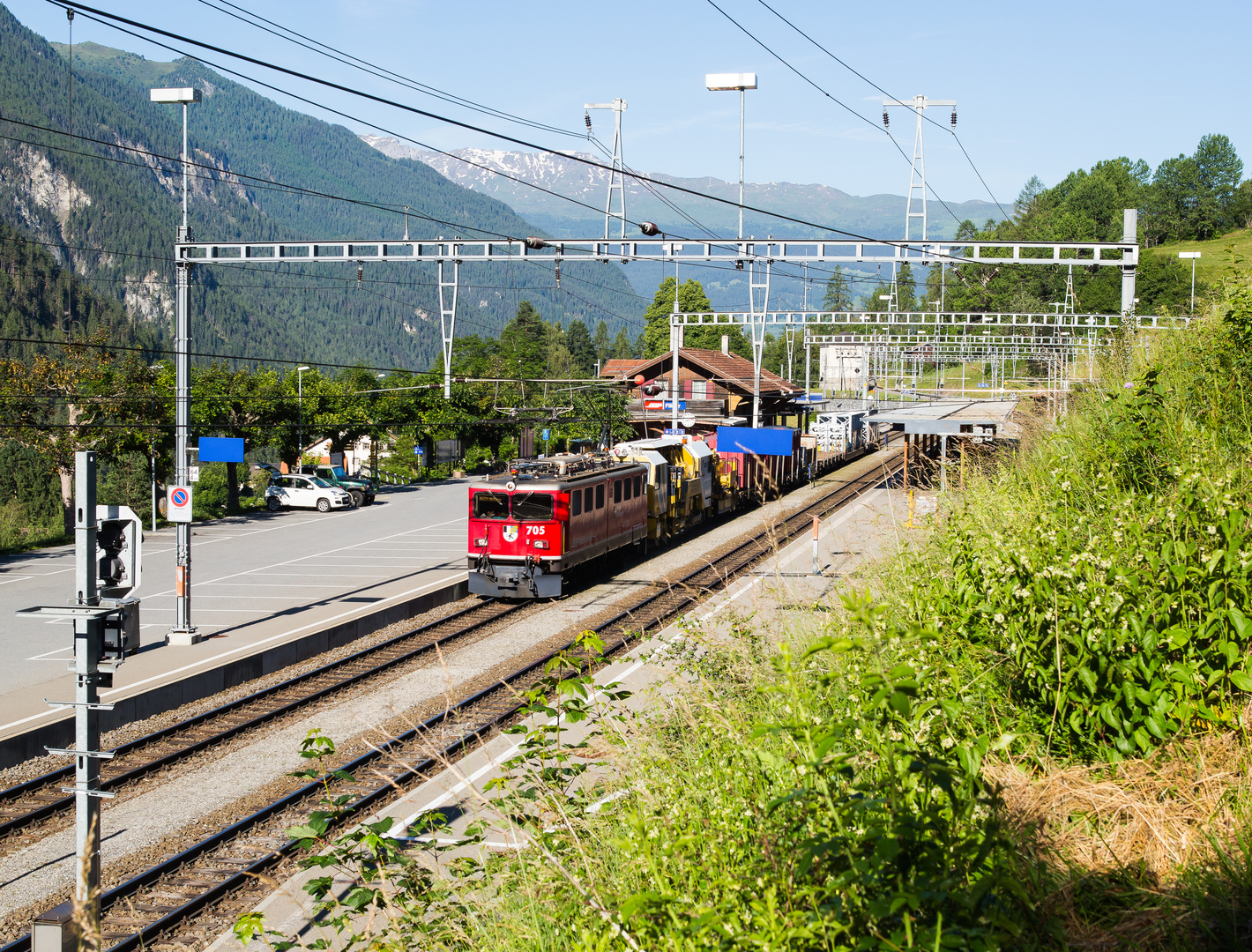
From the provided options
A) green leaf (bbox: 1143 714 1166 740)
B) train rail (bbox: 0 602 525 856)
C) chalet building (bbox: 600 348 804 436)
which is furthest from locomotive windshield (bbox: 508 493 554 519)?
chalet building (bbox: 600 348 804 436)

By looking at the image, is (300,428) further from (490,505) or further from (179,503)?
(179,503)

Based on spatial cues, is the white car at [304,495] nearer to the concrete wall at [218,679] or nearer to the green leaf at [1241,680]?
the concrete wall at [218,679]

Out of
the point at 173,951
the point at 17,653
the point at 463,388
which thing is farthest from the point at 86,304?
the point at 173,951

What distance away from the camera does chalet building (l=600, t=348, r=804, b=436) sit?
53.6m

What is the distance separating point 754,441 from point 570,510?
15.8m

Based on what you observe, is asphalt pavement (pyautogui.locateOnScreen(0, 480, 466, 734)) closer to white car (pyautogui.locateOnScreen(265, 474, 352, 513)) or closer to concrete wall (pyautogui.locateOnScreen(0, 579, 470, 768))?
white car (pyautogui.locateOnScreen(265, 474, 352, 513))

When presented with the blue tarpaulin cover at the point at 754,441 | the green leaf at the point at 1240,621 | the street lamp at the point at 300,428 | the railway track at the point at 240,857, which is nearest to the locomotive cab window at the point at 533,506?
the railway track at the point at 240,857

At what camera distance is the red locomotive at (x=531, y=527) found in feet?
68.0

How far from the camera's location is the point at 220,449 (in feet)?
73.8

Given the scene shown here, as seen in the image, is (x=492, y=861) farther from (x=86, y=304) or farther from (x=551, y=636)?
(x=86, y=304)

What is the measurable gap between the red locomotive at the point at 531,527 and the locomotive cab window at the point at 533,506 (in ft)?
0.06

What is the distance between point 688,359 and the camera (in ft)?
188

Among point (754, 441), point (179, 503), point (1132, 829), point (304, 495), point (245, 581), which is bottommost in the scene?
point (245, 581)

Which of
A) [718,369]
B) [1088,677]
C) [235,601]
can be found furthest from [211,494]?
[1088,677]
